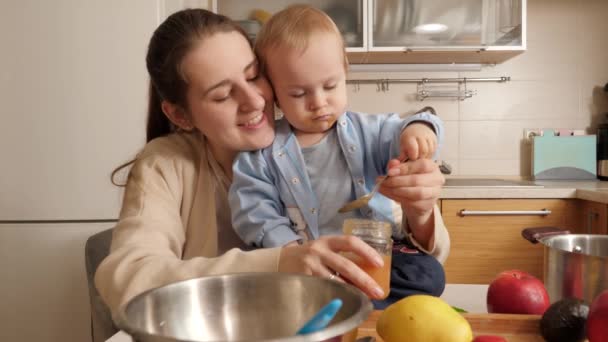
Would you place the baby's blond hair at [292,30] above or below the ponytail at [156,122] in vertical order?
above

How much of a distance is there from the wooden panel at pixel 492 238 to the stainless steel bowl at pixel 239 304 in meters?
1.99

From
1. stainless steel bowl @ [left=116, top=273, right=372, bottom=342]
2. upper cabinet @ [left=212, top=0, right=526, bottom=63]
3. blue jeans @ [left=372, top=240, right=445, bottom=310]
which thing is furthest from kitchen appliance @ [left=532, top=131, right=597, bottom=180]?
stainless steel bowl @ [left=116, top=273, right=372, bottom=342]

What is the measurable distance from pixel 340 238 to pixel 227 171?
23.0 inches

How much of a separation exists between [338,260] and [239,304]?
0.81 ft

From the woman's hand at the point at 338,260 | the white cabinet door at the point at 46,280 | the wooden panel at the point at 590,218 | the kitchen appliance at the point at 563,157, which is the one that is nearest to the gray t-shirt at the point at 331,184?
the woman's hand at the point at 338,260

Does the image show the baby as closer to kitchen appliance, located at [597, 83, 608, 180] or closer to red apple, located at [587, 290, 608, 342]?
red apple, located at [587, 290, 608, 342]

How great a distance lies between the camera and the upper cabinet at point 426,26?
2.70 metres

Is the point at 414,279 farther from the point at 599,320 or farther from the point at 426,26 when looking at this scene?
the point at 426,26

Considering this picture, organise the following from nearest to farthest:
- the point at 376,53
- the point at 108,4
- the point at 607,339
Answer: the point at 607,339
the point at 108,4
the point at 376,53

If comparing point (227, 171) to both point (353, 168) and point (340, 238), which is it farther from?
point (340, 238)

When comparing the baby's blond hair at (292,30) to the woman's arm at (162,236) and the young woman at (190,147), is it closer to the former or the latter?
the young woman at (190,147)

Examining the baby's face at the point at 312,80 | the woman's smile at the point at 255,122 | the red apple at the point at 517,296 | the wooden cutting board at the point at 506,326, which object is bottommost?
the wooden cutting board at the point at 506,326

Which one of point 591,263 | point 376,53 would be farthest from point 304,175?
point 376,53

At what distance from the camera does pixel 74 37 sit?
220cm
